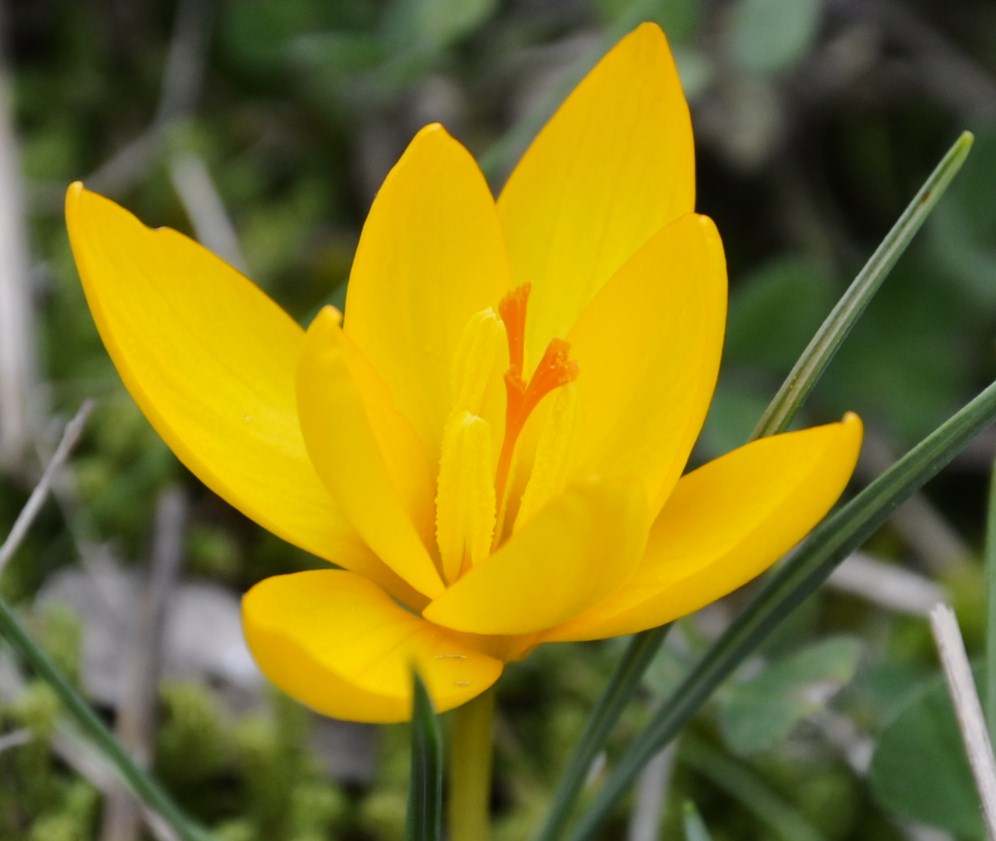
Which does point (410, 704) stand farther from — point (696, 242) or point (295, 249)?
point (295, 249)

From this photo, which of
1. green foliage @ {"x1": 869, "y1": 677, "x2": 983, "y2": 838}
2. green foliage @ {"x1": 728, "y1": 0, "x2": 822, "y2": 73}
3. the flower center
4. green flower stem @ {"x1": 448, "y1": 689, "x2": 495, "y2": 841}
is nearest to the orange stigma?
the flower center

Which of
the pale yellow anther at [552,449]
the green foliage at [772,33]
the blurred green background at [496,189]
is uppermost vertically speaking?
the green foliage at [772,33]

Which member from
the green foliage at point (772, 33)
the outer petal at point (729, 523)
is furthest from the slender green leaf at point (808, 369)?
the green foliage at point (772, 33)

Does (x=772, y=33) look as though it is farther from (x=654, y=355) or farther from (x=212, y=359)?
(x=212, y=359)

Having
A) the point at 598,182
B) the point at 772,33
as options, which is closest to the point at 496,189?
the point at 772,33

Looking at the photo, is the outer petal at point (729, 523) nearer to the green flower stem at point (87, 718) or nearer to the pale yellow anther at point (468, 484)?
the pale yellow anther at point (468, 484)
